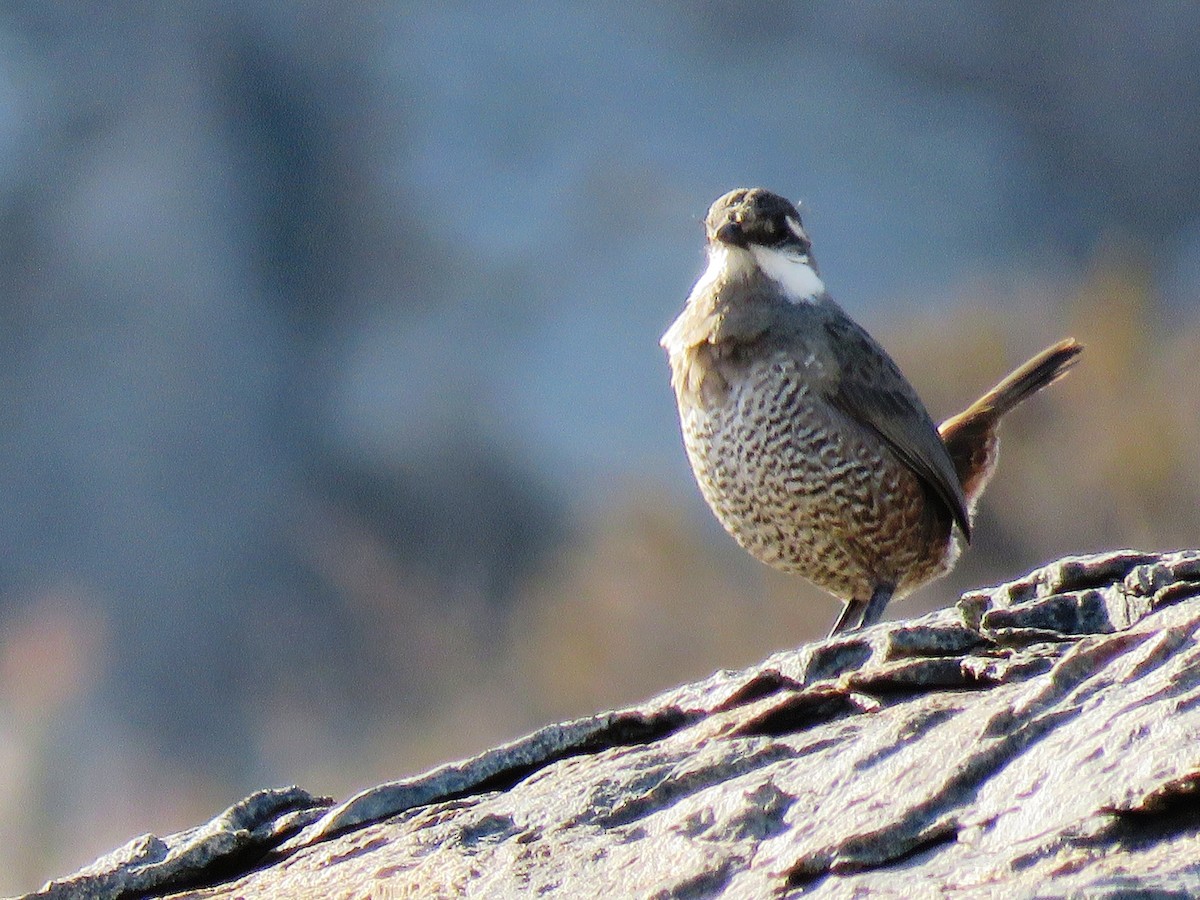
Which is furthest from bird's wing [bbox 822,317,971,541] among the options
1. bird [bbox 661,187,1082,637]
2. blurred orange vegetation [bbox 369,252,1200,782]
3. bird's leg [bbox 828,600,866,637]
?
blurred orange vegetation [bbox 369,252,1200,782]

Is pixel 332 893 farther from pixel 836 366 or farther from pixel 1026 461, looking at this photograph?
pixel 1026 461

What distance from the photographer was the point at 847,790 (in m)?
3.91

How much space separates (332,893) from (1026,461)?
62.3 ft

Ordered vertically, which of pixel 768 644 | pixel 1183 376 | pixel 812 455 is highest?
pixel 1183 376

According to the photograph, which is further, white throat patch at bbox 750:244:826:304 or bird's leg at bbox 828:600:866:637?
bird's leg at bbox 828:600:866:637

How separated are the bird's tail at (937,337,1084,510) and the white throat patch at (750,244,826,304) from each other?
1.18 metres

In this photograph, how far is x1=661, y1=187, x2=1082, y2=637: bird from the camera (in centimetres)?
645

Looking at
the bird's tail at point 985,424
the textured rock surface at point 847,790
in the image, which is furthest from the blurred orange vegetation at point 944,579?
the textured rock surface at point 847,790

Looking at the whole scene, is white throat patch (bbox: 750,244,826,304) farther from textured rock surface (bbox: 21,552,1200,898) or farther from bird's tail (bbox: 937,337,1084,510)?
textured rock surface (bbox: 21,552,1200,898)

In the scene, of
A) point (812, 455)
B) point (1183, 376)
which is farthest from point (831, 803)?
point (1183, 376)

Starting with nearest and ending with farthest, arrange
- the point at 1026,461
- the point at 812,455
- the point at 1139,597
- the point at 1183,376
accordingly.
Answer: the point at 1139,597
the point at 812,455
the point at 1026,461
the point at 1183,376

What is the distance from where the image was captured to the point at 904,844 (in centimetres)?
363

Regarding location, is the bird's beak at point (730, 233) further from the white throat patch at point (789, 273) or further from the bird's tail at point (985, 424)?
the bird's tail at point (985, 424)

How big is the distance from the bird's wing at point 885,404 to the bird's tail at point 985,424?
697mm
